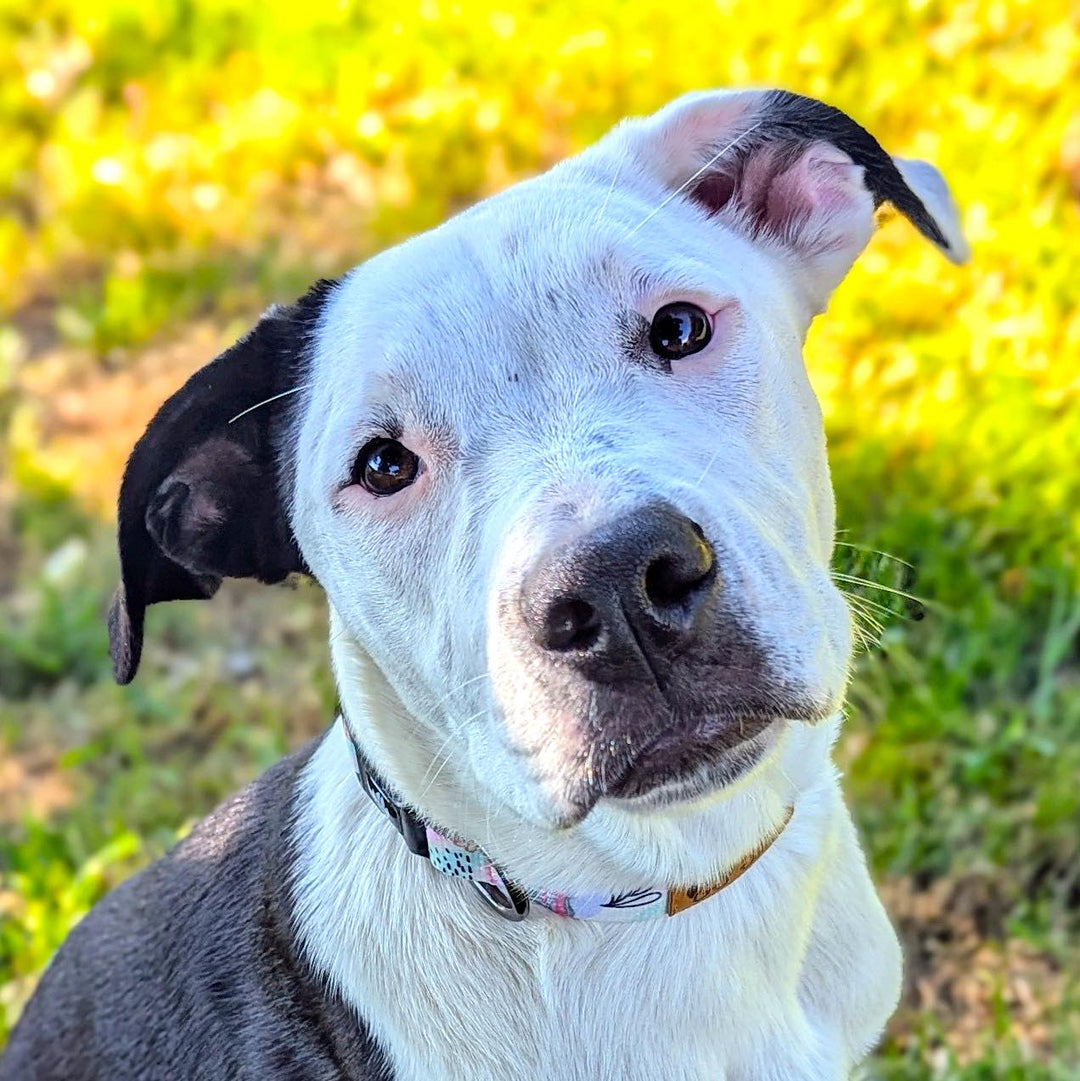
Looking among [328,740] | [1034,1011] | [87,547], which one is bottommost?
[87,547]

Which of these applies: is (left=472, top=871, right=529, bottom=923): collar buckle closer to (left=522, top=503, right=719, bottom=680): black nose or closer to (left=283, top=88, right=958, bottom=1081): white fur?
(left=283, top=88, right=958, bottom=1081): white fur

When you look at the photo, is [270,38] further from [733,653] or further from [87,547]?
[733,653]

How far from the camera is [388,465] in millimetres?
2295

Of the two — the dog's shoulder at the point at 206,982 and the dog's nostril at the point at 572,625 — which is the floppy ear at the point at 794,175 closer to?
the dog's nostril at the point at 572,625

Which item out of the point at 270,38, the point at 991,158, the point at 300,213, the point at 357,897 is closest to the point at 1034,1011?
the point at 357,897

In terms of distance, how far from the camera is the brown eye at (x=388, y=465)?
89.9 inches

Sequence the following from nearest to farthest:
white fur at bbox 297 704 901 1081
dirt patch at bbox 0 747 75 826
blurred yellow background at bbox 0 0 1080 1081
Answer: white fur at bbox 297 704 901 1081, blurred yellow background at bbox 0 0 1080 1081, dirt patch at bbox 0 747 75 826

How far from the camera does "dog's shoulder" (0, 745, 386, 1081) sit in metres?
2.44

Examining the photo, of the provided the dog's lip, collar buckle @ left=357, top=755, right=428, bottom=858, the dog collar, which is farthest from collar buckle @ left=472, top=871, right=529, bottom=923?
the dog's lip

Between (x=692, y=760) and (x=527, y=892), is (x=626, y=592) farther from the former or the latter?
(x=527, y=892)

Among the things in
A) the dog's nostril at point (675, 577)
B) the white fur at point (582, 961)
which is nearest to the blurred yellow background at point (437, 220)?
the white fur at point (582, 961)

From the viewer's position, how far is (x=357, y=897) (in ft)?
7.98

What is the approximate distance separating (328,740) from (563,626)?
42.9 inches

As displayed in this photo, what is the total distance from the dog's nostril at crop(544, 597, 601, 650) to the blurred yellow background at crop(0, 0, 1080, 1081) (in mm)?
847
